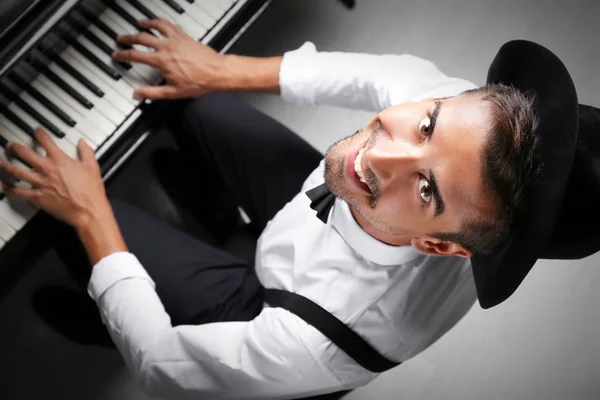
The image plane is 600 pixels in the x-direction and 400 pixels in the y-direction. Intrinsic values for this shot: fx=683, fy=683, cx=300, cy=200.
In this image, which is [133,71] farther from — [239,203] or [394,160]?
[394,160]

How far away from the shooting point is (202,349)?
4.62 feet

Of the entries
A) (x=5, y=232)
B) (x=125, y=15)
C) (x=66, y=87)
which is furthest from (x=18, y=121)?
(x=125, y=15)

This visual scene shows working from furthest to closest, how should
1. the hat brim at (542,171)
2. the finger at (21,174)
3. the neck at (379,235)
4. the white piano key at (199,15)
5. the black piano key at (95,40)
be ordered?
the white piano key at (199,15) → the black piano key at (95,40) → the finger at (21,174) → the neck at (379,235) → the hat brim at (542,171)

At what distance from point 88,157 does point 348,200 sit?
612mm

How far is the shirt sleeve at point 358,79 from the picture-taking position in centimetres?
162

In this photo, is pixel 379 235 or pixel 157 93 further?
pixel 157 93

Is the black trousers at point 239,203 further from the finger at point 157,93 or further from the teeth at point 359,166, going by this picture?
the teeth at point 359,166

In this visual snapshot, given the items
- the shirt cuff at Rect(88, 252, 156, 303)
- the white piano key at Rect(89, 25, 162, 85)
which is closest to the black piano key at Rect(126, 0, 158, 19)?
the white piano key at Rect(89, 25, 162, 85)

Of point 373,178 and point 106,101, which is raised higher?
point 373,178

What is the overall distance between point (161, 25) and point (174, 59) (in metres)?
0.09

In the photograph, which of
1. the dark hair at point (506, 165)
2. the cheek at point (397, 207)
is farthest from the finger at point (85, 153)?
the dark hair at point (506, 165)

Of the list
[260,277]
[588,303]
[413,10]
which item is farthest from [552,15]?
[260,277]

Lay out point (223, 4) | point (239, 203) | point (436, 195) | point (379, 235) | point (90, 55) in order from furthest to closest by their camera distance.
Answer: point (239, 203)
point (223, 4)
point (90, 55)
point (379, 235)
point (436, 195)

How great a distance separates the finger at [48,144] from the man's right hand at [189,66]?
0.22 meters
